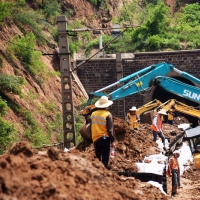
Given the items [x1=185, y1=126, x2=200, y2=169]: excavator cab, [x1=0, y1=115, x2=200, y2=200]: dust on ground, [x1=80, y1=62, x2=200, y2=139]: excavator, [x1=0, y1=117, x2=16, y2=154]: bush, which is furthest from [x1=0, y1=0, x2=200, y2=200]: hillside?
[x1=80, y1=62, x2=200, y2=139]: excavator

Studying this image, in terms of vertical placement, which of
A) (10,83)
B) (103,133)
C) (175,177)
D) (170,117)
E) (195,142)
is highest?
(10,83)

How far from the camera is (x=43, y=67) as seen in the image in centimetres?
3116

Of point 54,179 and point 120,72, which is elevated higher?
point 120,72

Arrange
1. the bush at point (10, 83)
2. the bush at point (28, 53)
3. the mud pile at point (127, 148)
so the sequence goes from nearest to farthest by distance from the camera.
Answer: the mud pile at point (127, 148) → the bush at point (10, 83) → the bush at point (28, 53)

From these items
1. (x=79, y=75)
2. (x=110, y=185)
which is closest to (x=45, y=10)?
(x=79, y=75)

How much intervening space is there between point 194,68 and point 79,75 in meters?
6.38

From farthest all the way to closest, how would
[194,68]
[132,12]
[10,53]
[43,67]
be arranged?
[132,12] < [194,68] < [43,67] < [10,53]

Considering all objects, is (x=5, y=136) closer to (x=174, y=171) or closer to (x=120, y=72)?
(x=174, y=171)

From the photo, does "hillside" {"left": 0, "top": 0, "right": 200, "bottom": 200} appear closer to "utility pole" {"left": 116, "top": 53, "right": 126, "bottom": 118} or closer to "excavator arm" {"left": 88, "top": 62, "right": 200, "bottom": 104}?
"excavator arm" {"left": 88, "top": 62, "right": 200, "bottom": 104}

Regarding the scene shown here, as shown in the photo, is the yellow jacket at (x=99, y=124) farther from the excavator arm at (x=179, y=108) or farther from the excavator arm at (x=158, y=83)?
the excavator arm at (x=179, y=108)

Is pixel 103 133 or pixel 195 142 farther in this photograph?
pixel 195 142

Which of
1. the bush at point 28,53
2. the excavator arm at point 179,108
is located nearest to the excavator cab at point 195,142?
the excavator arm at point 179,108

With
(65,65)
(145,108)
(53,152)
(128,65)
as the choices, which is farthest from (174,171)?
(128,65)

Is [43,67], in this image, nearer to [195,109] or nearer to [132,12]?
[195,109]
